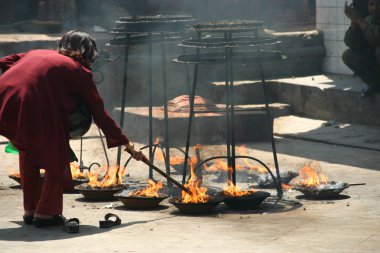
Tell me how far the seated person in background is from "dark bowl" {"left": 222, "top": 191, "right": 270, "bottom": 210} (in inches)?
194

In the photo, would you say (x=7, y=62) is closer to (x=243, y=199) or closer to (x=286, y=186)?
(x=243, y=199)

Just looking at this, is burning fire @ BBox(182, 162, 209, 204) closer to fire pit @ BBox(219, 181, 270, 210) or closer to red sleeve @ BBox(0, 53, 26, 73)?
fire pit @ BBox(219, 181, 270, 210)

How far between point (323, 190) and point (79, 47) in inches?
104

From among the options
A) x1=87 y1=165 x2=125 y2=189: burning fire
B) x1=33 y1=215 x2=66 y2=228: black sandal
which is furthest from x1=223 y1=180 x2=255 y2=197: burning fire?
x1=33 y1=215 x2=66 y2=228: black sandal

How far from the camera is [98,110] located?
320 inches

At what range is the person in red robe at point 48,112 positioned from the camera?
795cm

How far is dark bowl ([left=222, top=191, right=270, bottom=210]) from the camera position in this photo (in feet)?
28.8

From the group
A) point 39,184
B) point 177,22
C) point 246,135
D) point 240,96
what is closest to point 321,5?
point 240,96

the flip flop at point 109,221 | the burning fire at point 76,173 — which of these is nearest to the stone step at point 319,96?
the burning fire at point 76,173

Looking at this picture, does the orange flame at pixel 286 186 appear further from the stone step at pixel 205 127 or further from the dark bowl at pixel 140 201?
the stone step at pixel 205 127

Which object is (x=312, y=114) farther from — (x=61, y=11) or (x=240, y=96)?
(x=61, y=11)

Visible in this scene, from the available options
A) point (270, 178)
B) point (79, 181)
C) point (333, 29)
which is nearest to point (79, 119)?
point (79, 181)

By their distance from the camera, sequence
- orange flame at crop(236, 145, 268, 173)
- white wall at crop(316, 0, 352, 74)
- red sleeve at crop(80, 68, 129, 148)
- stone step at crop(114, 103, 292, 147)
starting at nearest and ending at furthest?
1. red sleeve at crop(80, 68, 129, 148)
2. orange flame at crop(236, 145, 268, 173)
3. stone step at crop(114, 103, 292, 147)
4. white wall at crop(316, 0, 352, 74)

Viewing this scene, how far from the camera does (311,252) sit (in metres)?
6.94
